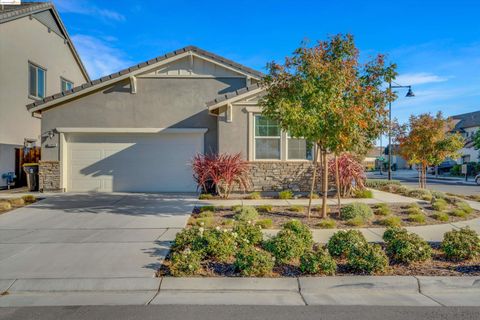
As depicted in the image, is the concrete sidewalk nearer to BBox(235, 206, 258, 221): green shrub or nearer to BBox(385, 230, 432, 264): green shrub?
BBox(385, 230, 432, 264): green shrub

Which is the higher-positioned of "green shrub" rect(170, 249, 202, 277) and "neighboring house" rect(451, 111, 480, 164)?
"neighboring house" rect(451, 111, 480, 164)

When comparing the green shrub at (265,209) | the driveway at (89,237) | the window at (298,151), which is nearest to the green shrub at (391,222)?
the green shrub at (265,209)

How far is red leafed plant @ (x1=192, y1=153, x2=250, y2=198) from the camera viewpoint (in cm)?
1198

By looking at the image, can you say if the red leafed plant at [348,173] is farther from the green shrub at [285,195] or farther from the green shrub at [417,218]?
the green shrub at [417,218]

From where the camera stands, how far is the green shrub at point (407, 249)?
17.6 feet

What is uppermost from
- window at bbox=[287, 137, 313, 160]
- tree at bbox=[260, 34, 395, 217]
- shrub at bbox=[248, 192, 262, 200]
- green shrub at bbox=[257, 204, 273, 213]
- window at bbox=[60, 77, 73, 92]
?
window at bbox=[60, 77, 73, 92]

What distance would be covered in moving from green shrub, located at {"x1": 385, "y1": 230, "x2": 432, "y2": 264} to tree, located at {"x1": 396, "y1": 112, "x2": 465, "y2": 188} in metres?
9.60

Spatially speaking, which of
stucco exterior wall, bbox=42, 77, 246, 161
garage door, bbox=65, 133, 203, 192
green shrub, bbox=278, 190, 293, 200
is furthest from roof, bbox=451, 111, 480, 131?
garage door, bbox=65, 133, 203, 192

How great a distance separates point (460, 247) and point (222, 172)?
25.4 ft

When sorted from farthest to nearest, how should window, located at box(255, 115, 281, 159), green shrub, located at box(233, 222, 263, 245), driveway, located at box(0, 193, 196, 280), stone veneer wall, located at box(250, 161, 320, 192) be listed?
window, located at box(255, 115, 281, 159) → stone veneer wall, located at box(250, 161, 320, 192) → green shrub, located at box(233, 222, 263, 245) → driveway, located at box(0, 193, 196, 280)

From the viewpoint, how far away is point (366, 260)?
508 cm

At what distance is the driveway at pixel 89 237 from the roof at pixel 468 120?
5250cm

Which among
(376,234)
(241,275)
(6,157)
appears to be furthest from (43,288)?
(6,157)

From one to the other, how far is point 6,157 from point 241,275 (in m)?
14.4
